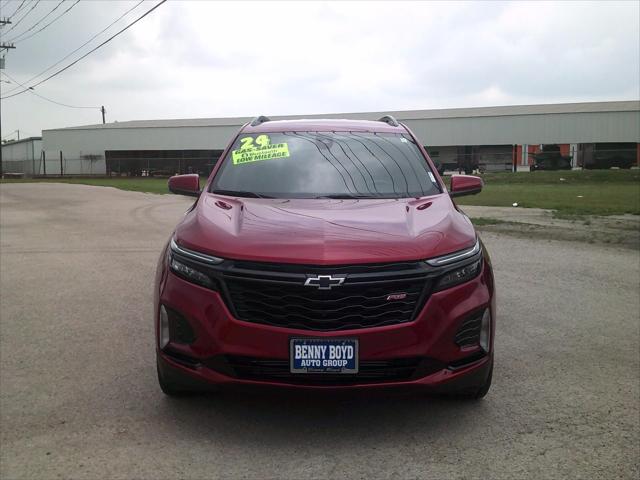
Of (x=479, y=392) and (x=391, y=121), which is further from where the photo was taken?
(x=391, y=121)

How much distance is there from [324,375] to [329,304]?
1.22ft

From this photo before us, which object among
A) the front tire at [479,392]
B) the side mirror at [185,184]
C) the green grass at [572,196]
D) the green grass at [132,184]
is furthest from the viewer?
the green grass at [132,184]

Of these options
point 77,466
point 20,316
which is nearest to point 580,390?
point 77,466

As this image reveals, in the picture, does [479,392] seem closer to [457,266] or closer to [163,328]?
[457,266]

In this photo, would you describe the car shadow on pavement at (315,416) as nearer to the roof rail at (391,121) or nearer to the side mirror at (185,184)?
the side mirror at (185,184)

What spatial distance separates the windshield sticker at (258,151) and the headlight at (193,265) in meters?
1.41

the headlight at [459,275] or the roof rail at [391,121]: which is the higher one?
the roof rail at [391,121]

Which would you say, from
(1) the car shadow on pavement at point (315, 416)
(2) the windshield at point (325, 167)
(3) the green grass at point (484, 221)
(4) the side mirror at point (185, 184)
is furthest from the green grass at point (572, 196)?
(1) the car shadow on pavement at point (315, 416)

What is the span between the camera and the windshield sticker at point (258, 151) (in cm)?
492

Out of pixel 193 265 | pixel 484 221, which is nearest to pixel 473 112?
pixel 484 221

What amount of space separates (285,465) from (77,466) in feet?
3.44

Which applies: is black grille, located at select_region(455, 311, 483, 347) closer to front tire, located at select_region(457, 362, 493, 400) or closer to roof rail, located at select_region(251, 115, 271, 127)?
front tire, located at select_region(457, 362, 493, 400)

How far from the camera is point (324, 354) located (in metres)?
3.29

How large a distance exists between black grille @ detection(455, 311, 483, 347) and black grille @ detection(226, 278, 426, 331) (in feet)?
0.99
